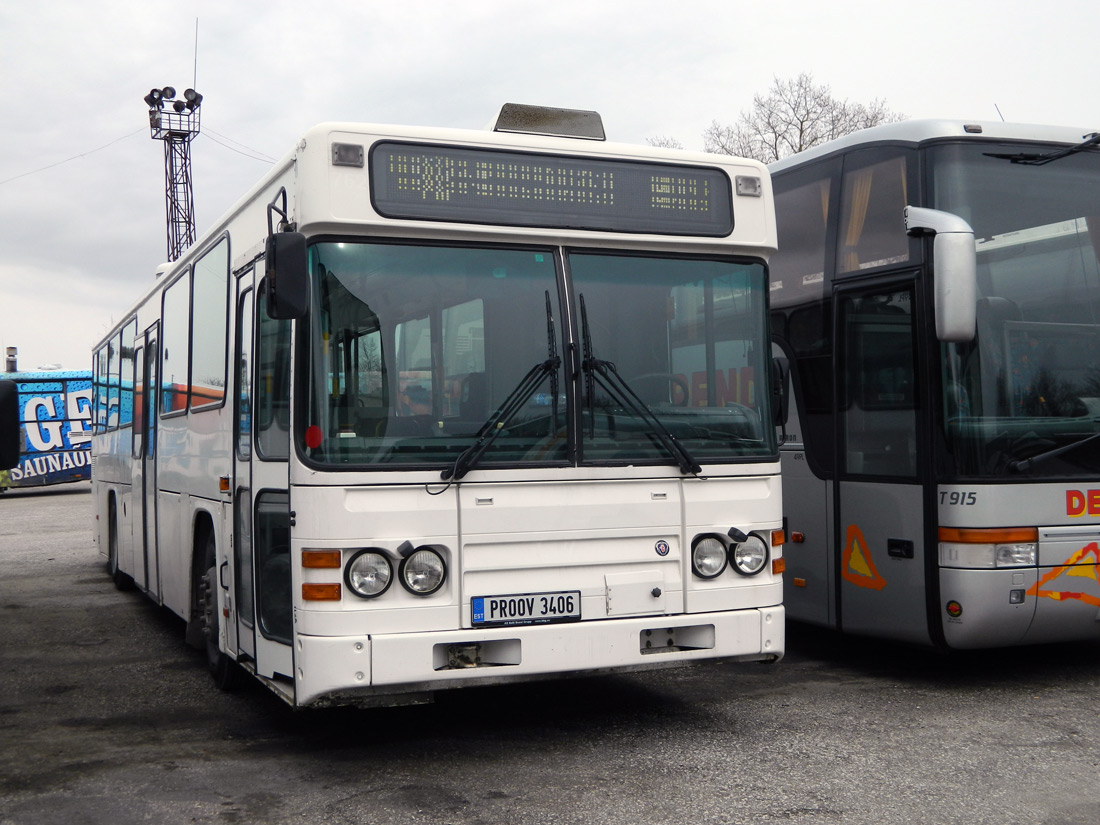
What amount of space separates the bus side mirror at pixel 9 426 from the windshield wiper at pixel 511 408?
2.14 m

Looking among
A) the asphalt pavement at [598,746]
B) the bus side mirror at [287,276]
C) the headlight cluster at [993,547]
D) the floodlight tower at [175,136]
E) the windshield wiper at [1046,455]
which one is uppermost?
the floodlight tower at [175,136]

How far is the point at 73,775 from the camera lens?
5.78 metres

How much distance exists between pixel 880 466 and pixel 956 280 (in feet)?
5.14

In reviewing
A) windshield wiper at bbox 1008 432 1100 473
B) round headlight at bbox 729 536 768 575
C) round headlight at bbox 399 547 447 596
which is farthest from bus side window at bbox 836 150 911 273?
round headlight at bbox 399 547 447 596

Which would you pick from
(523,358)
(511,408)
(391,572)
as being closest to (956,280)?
(523,358)

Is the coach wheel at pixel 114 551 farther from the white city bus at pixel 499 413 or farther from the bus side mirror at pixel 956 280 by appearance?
the bus side mirror at pixel 956 280

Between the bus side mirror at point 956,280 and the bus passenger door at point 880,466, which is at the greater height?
the bus side mirror at point 956,280

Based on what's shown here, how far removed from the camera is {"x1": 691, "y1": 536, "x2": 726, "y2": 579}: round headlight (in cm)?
609

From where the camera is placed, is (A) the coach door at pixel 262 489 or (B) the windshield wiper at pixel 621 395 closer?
(A) the coach door at pixel 262 489

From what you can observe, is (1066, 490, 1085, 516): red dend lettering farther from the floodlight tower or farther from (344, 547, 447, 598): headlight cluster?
the floodlight tower

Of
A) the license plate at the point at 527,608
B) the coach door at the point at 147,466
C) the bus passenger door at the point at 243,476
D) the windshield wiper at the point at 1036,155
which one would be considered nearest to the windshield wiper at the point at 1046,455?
the windshield wiper at the point at 1036,155

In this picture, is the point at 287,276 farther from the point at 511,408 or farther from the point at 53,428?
the point at 53,428

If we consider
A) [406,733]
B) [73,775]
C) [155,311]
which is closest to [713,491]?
[406,733]

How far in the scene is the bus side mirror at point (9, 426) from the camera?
19.3 feet
